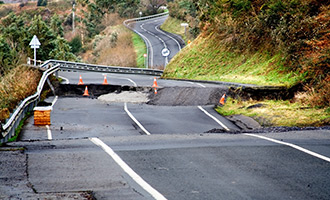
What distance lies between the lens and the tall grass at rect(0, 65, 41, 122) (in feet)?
63.5

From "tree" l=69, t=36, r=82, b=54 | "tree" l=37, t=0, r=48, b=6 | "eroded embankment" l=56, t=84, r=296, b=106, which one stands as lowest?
"tree" l=69, t=36, r=82, b=54

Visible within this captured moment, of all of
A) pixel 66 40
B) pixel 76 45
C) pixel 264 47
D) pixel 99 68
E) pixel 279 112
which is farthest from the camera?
pixel 76 45

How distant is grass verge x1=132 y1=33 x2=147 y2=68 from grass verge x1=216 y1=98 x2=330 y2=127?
40391 millimetres

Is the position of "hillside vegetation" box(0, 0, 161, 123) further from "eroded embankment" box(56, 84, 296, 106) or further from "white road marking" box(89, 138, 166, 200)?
"white road marking" box(89, 138, 166, 200)

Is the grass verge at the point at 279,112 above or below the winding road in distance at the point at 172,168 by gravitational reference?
below

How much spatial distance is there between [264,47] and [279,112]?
14865 mm

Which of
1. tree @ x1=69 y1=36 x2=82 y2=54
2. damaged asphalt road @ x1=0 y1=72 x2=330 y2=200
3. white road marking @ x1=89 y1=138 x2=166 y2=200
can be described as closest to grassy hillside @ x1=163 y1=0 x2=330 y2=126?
damaged asphalt road @ x1=0 y1=72 x2=330 y2=200

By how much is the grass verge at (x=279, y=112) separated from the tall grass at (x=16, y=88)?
31.8ft

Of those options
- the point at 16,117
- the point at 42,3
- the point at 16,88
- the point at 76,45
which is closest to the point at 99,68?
the point at 16,88

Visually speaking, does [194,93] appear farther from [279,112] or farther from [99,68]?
[99,68]

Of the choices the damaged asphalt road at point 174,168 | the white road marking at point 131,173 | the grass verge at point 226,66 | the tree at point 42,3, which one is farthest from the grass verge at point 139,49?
the tree at point 42,3

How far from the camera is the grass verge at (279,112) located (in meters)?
16.8

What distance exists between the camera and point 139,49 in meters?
71.1

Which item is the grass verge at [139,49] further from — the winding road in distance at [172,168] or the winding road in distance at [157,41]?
the winding road in distance at [172,168]
